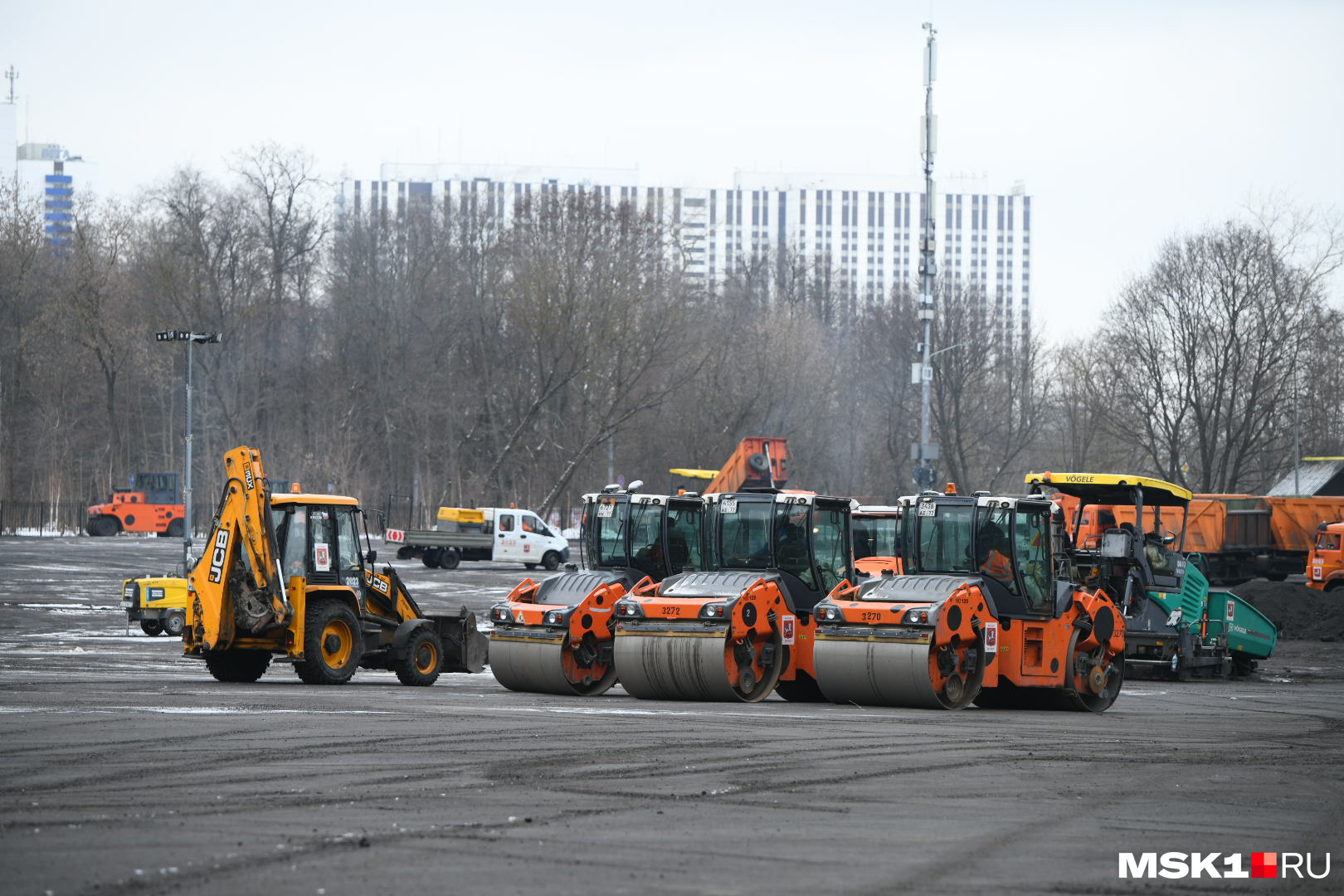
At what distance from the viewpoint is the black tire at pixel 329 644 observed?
20.1 metres

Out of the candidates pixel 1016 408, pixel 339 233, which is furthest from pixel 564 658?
pixel 339 233

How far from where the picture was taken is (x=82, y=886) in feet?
25.6

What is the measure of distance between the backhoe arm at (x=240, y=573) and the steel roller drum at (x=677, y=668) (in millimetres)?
4276

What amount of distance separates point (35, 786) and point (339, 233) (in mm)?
86177

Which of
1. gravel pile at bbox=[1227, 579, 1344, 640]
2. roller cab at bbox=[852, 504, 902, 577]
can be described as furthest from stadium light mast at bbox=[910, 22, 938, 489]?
roller cab at bbox=[852, 504, 902, 577]

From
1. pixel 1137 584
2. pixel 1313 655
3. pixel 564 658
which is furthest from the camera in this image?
pixel 1313 655

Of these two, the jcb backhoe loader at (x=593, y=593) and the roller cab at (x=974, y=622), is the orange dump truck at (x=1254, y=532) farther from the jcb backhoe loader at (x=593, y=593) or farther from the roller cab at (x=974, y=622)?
the jcb backhoe loader at (x=593, y=593)

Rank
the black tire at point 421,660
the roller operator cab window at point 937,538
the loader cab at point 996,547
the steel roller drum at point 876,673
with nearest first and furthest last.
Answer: the steel roller drum at point 876,673
the loader cab at point 996,547
the roller operator cab window at point 937,538
the black tire at point 421,660

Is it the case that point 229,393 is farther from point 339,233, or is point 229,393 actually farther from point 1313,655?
point 1313,655

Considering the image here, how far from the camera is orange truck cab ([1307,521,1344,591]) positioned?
132 ft

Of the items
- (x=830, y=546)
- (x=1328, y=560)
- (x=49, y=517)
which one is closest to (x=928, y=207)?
(x=1328, y=560)

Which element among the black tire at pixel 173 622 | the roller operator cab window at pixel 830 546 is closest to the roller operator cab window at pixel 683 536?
the roller operator cab window at pixel 830 546

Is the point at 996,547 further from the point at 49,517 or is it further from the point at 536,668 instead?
the point at 49,517

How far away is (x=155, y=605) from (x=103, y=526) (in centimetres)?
3820
